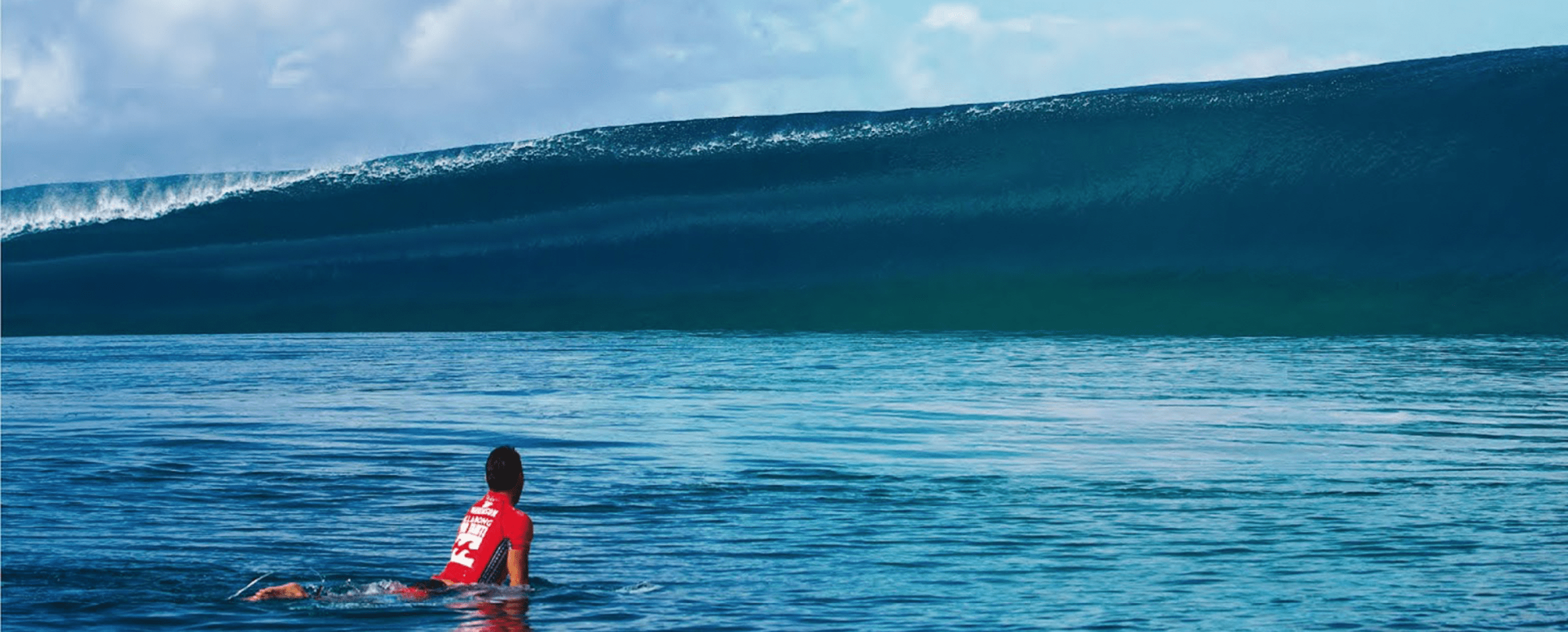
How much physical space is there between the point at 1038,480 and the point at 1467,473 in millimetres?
2438

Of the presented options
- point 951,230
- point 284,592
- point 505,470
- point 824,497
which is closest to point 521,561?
point 505,470

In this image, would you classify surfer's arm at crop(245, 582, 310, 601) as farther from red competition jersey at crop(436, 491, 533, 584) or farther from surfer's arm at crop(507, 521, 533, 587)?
surfer's arm at crop(507, 521, 533, 587)

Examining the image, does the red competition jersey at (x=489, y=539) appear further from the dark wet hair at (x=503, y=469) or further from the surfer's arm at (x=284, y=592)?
the surfer's arm at (x=284, y=592)

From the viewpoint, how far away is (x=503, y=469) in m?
6.96

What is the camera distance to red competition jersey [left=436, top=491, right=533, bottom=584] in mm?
7004

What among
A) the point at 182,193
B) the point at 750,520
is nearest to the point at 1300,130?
the point at 182,193

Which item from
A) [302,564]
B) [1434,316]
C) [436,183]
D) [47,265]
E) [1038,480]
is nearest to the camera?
[302,564]

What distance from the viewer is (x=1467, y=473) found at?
10578 mm

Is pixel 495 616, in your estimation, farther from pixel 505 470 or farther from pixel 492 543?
pixel 505 470

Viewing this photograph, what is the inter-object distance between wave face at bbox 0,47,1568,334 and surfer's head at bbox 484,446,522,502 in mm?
20859

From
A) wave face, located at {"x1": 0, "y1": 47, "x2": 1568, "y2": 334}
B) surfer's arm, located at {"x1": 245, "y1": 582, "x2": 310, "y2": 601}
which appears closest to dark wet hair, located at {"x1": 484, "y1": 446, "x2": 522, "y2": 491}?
surfer's arm, located at {"x1": 245, "y1": 582, "x2": 310, "y2": 601}

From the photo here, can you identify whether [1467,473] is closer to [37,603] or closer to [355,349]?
[37,603]

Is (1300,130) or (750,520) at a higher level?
(1300,130)

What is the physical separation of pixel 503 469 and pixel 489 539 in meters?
0.30
